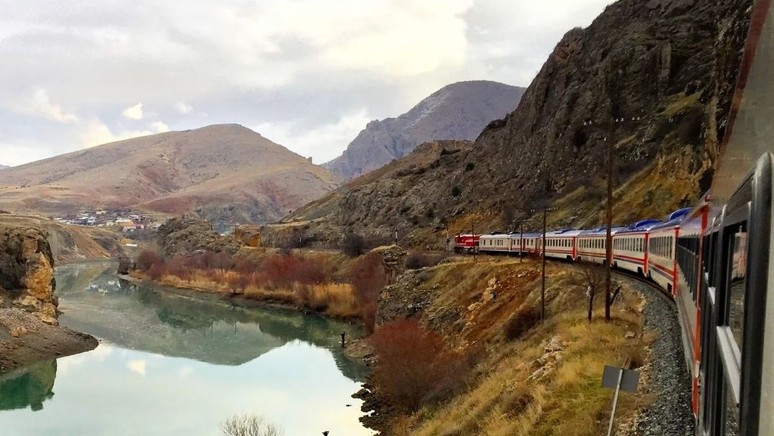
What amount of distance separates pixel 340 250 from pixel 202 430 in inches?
2518

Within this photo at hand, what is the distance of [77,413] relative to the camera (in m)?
36.6

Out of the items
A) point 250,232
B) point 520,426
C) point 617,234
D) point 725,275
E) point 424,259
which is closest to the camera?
point 725,275

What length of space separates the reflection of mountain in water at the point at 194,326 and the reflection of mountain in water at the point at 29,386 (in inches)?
324

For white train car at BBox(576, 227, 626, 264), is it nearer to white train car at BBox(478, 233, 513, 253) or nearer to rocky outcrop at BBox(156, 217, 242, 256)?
white train car at BBox(478, 233, 513, 253)

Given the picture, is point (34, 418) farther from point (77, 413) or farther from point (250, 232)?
point (250, 232)

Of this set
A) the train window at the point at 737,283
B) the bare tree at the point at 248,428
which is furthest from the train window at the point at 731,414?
the bare tree at the point at 248,428

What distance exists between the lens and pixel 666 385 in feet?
42.3

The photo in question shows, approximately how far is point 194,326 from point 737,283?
71256 millimetres

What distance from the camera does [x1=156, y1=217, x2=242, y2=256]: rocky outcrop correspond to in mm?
129750

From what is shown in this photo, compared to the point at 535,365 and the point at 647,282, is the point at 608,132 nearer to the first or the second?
the point at 647,282

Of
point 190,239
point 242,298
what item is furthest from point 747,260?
point 190,239

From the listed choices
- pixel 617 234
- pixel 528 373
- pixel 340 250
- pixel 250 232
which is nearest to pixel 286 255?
pixel 340 250

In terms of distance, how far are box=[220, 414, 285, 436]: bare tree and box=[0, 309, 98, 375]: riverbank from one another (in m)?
30.9

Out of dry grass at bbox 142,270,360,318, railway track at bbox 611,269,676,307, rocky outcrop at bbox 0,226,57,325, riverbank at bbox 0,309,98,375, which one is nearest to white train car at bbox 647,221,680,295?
railway track at bbox 611,269,676,307
